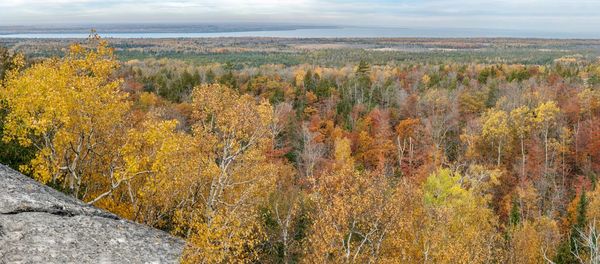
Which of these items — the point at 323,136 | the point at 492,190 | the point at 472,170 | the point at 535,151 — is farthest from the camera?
the point at 323,136

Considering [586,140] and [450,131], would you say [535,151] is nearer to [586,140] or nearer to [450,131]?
[586,140]

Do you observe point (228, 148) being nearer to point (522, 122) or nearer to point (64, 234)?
point (64, 234)

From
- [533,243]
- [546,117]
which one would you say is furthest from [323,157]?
[533,243]

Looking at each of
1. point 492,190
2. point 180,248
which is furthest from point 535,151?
point 180,248

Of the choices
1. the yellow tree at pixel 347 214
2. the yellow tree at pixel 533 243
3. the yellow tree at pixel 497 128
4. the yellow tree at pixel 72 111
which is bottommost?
the yellow tree at pixel 533 243

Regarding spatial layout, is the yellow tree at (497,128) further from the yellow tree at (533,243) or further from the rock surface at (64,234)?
the rock surface at (64,234)

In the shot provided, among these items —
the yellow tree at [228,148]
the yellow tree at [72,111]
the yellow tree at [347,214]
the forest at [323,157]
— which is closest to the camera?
the yellow tree at [347,214]

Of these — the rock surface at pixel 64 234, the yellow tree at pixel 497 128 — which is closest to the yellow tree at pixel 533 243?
the yellow tree at pixel 497 128

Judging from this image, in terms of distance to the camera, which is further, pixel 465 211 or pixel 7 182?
pixel 465 211
